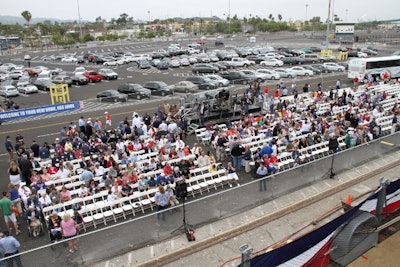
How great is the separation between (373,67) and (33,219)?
3744 centimetres

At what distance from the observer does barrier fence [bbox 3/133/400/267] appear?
8648 millimetres

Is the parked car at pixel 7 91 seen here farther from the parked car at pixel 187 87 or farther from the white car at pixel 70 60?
the white car at pixel 70 60

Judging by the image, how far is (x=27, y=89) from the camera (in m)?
37.9

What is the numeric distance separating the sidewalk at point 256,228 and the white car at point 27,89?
33.6 m

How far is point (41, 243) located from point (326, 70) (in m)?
40.5

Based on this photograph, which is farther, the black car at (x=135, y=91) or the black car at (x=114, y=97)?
the black car at (x=135, y=91)

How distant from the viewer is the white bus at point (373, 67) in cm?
3766

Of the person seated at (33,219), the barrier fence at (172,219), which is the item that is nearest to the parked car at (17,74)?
the person seated at (33,219)

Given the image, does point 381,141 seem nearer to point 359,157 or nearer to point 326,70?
point 359,157

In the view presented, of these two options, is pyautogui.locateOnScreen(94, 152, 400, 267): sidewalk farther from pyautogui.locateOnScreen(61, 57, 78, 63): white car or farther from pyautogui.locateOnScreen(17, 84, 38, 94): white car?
pyautogui.locateOnScreen(61, 57, 78, 63): white car

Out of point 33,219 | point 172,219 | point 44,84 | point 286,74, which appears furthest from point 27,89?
point 172,219

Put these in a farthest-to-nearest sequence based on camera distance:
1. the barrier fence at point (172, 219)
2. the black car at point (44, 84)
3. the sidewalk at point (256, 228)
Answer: the black car at point (44, 84) < the sidewalk at point (256, 228) < the barrier fence at point (172, 219)

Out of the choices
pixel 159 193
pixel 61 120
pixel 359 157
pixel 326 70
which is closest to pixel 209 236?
pixel 159 193

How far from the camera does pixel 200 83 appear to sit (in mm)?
36000
